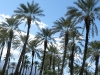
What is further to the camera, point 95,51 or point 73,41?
point 95,51

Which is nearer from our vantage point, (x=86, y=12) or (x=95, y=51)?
(x=86, y=12)

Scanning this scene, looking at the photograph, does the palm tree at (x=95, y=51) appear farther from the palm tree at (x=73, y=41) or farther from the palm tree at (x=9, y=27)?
the palm tree at (x=9, y=27)

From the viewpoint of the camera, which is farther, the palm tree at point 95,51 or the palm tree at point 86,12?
the palm tree at point 95,51

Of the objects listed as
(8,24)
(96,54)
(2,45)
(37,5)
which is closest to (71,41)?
(96,54)

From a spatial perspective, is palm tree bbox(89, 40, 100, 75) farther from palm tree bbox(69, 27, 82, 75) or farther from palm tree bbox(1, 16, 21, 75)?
palm tree bbox(1, 16, 21, 75)

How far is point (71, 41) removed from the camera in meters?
45.9

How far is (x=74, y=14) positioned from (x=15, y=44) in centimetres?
2573

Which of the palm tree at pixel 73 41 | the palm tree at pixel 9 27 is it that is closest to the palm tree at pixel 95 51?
the palm tree at pixel 73 41

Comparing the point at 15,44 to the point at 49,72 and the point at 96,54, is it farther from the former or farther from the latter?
the point at 96,54

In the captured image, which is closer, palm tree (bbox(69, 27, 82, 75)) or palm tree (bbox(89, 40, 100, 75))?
palm tree (bbox(69, 27, 82, 75))

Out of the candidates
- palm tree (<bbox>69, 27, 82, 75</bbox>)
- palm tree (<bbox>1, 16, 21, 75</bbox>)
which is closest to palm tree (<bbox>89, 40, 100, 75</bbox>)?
palm tree (<bbox>69, 27, 82, 75</bbox>)

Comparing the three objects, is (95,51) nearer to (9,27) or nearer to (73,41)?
(73,41)

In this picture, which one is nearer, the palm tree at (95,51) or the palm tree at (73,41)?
the palm tree at (73,41)

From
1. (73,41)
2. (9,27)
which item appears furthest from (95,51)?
(9,27)
